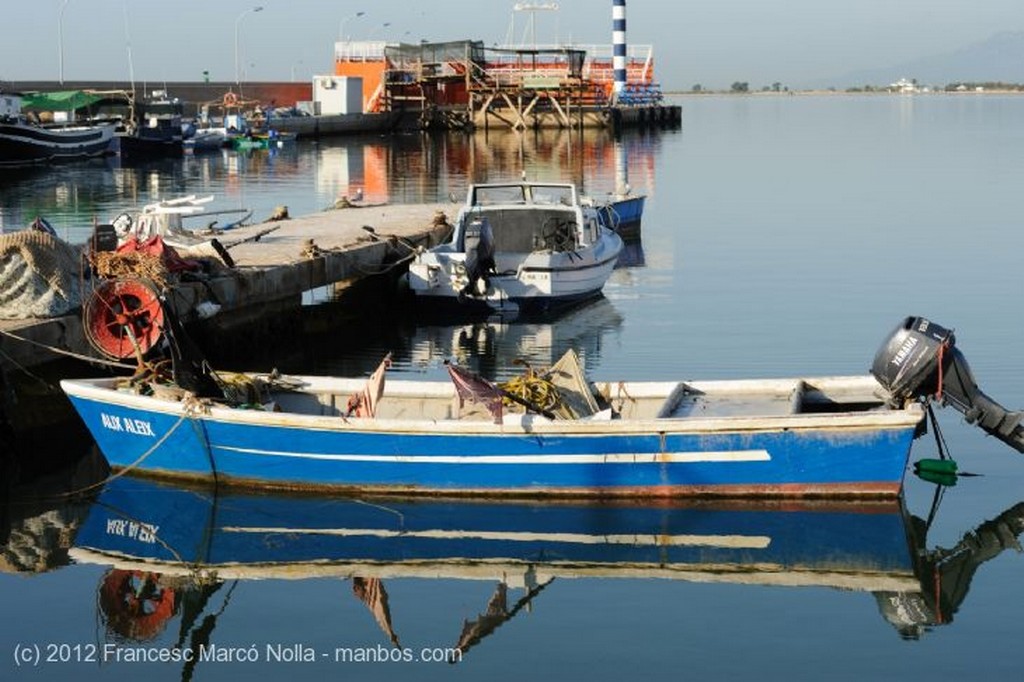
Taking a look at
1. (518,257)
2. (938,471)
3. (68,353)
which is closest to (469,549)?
(938,471)

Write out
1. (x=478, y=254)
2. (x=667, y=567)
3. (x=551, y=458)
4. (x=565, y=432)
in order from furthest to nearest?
(x=478, y=254) < (x=551, y=458) < (x=565, y=432) < (x=667, y=567)

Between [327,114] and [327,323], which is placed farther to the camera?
[327,114]

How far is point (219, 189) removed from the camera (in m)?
52.3

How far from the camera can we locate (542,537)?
14.2m

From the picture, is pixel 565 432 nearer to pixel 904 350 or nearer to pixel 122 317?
pixel 904 350

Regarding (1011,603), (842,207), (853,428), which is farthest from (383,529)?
(842,207)

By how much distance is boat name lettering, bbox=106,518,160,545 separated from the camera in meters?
14.6

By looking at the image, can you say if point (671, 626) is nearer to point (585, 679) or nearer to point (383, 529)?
point (585, 679)

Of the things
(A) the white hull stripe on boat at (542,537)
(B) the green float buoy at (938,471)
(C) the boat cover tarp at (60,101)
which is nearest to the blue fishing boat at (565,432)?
(A) the white hull stripe on boat at (542,537)

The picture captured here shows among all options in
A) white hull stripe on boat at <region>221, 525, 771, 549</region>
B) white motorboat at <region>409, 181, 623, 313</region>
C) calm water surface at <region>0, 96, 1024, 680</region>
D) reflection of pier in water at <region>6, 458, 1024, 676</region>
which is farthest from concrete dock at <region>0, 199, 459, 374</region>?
white hull stripe on boat at <region>221, 525, 771, 549</region>

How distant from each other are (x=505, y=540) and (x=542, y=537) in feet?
1.09

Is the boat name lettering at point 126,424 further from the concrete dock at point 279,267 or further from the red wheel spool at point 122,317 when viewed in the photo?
the concrete dock at point 279,267

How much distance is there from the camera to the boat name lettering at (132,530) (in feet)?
47.8

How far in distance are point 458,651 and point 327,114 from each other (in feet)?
288
